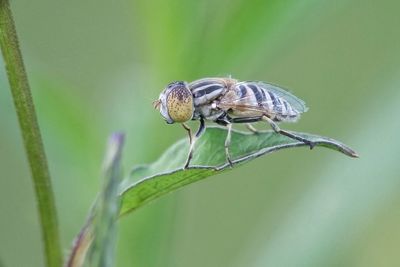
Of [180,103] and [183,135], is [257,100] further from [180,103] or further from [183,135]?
[183,135]

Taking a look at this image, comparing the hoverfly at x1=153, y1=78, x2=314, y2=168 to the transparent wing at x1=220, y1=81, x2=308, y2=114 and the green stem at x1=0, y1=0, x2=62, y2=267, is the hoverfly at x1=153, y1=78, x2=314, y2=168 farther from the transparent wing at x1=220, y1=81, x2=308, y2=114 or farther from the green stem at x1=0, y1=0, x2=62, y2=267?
the green stem at x1=0, y1=0, x2=62, y2=267

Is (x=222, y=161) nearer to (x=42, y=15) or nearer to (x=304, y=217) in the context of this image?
(x=304, y=217)

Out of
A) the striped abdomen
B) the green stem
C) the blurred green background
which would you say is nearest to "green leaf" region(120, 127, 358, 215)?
the green stem

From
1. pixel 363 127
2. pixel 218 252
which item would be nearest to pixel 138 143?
pixel 363 127

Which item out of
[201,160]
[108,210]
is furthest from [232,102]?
[108,210]

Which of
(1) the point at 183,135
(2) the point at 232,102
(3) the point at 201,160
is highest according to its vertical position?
(3) the point at 201,160

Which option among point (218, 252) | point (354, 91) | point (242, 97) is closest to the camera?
point (242, 97)

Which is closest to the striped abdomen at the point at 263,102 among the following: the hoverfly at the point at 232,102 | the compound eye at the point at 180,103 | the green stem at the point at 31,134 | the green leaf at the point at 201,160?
the hoverfly at the point at 232,102
